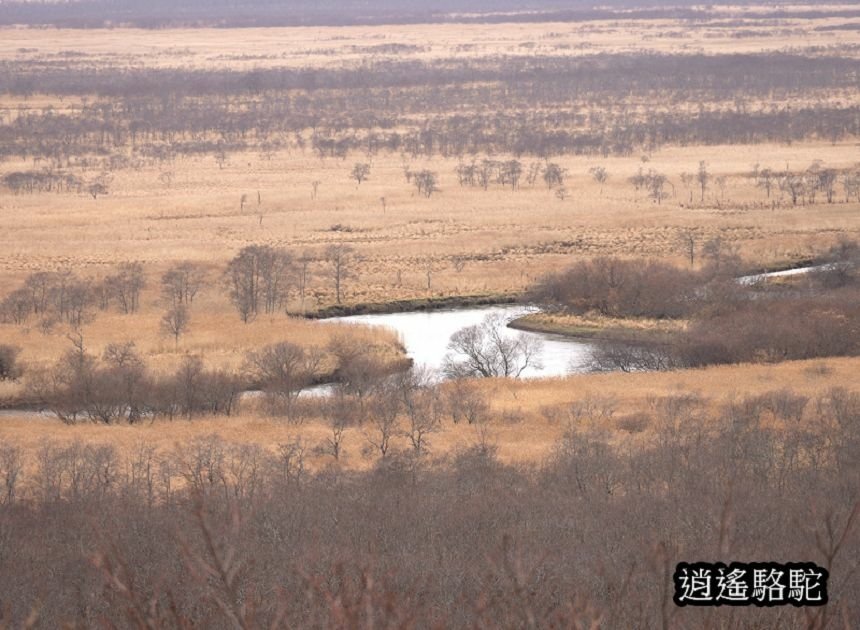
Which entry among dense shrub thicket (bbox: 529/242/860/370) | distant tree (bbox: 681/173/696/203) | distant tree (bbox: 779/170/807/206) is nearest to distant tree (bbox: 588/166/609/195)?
distant tree (bbox: 681/173/696/203)

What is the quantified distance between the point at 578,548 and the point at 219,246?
48262mm

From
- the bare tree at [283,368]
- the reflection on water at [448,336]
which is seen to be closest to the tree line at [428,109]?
the reflection on water at [448,336]

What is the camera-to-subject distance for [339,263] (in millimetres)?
62125

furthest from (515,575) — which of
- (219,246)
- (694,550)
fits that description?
(219,246)

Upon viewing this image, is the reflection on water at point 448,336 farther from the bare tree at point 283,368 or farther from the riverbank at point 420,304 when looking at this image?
the bare tree at point 283,368

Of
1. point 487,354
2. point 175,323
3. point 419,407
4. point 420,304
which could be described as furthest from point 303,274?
point 419,407

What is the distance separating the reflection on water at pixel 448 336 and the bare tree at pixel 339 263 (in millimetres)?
3512

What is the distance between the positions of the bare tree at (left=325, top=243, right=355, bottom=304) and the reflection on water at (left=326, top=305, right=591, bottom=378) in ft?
11.5

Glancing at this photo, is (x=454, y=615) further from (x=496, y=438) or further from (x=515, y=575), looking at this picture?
(x=496, y=438)

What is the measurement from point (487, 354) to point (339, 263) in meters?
16.7

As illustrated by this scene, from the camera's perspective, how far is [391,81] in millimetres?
154250

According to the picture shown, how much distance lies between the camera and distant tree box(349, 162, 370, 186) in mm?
87381

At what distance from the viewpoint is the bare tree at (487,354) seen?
46.7 meters

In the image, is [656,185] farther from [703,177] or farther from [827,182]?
[827,182]
